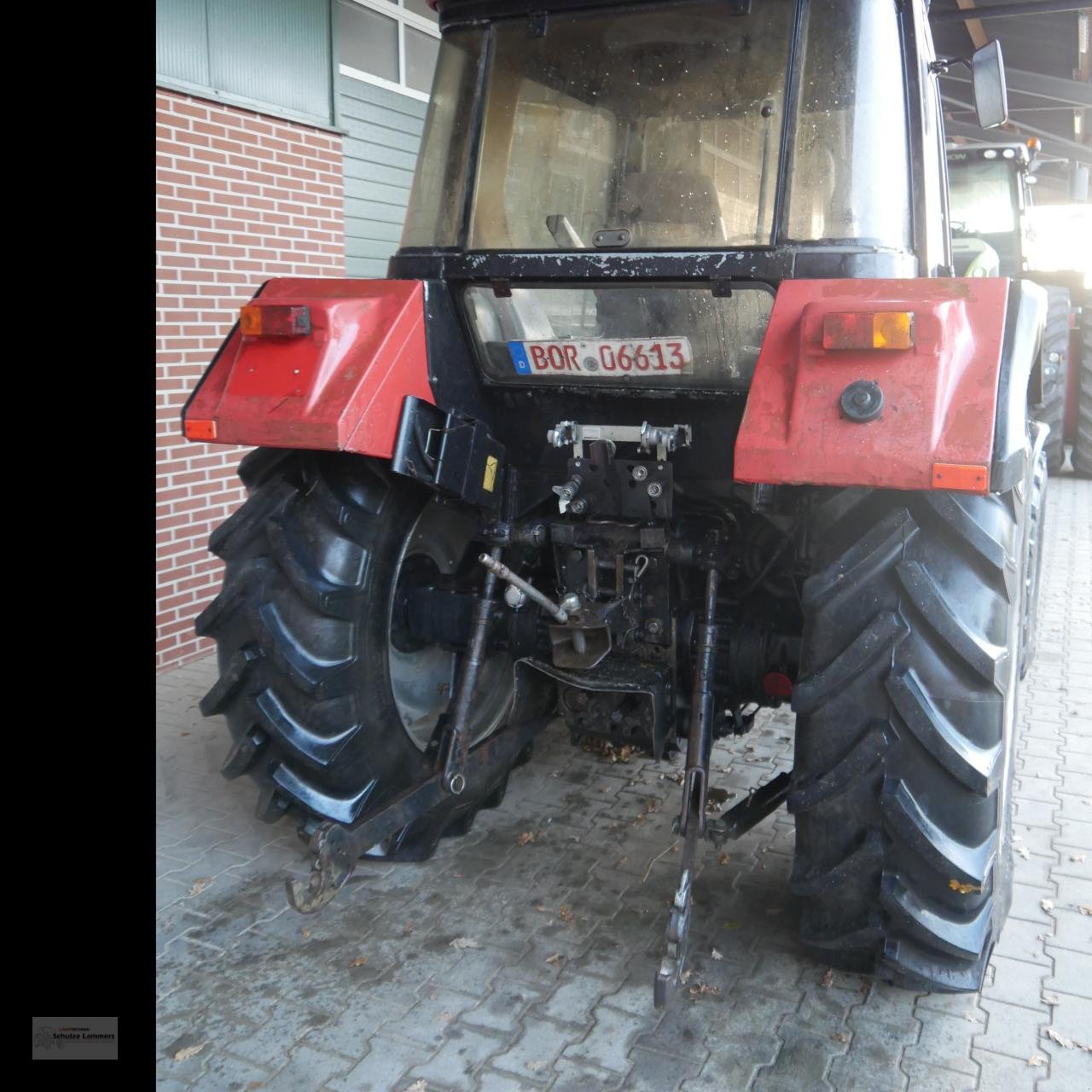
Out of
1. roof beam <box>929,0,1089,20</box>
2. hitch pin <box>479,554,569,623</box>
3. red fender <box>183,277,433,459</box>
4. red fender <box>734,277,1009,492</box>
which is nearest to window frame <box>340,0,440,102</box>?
roof beam <box>929,0,1089,20</box>

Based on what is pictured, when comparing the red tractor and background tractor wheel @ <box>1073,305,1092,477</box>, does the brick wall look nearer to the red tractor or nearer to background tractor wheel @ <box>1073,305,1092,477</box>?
the red tractor

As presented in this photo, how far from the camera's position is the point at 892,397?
2336 mm

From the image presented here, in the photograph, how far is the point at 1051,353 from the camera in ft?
29.4

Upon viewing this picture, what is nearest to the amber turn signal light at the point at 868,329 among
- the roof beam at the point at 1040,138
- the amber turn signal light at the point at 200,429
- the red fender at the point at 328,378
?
the red fender at the point at 328,378

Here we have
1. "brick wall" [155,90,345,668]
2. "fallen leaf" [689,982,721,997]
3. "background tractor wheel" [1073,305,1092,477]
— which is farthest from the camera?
"background tractor wheel" [1073,305,1092,477]

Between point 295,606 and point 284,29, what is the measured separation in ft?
12.8

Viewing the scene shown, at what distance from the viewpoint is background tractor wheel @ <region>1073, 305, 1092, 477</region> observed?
375 inches

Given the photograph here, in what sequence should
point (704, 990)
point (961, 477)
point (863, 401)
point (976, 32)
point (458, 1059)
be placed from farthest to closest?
point (976, 32) → point (704, 990) → point (458, 1059) → point (863, 401) → point (961, 477)

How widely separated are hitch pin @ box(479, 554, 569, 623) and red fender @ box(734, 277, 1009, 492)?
78 centimetres

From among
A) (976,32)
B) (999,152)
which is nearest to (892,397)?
(999,152)

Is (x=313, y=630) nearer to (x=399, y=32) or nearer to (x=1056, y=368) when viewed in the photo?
(x=399, y=32)

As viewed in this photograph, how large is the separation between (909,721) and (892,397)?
0.72 m

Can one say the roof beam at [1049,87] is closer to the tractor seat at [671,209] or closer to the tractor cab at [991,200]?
the tractor cab at [991,200]

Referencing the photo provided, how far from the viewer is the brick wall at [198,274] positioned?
16.4 ft
